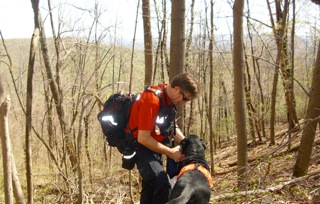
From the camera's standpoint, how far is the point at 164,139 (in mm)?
3275

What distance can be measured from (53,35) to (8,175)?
730 cm

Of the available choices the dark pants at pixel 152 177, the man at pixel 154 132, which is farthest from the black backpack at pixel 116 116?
the dark pants at pixel 152 177

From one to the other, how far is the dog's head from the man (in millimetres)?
95

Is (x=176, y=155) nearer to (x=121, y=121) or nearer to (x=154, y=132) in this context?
(x=154, y=132)

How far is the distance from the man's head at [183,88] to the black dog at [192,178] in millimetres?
434

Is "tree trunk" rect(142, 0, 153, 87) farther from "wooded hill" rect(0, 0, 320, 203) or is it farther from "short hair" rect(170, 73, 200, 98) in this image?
"short hair" rect(170, 73, 200, 98)

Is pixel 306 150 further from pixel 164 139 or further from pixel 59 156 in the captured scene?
pixel 59 156

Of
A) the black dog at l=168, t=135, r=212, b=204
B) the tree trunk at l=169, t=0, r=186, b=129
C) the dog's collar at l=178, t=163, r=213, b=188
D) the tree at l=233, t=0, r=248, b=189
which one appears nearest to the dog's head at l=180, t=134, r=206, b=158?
the black dog at l=168, t=135, r=212, b=204

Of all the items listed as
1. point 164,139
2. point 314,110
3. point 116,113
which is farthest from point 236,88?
point 116,113

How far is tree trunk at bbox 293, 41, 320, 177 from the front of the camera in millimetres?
4426

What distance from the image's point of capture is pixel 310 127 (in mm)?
4578

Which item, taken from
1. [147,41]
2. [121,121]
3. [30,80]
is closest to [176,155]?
[121,121]

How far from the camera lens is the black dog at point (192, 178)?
8.60 feet

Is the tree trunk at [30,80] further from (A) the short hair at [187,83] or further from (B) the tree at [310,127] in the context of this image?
(B) the tree at [310,127]
